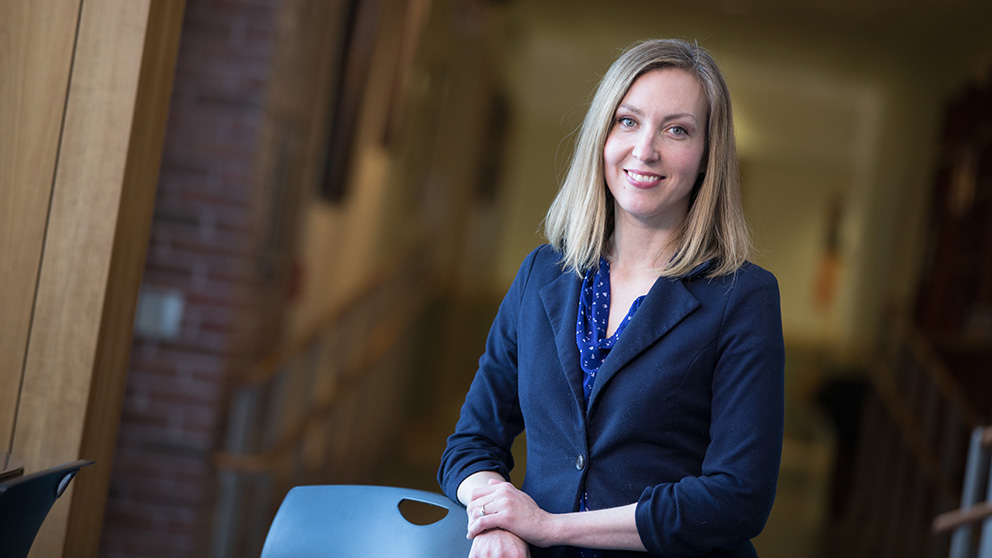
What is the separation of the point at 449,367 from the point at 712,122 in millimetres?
7469

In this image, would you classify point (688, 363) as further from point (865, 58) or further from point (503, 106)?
point (503, 106)

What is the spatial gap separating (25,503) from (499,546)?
24.3 inches

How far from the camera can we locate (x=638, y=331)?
133 cm

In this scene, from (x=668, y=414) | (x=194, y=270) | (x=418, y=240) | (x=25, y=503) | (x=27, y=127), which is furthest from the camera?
(x=418, y=240)

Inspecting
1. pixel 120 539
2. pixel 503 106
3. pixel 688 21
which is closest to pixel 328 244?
pixel 120 539

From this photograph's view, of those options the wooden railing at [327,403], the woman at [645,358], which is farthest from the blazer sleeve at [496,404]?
the wooden railing at [327,403]

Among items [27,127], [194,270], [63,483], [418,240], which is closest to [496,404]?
[63,483]

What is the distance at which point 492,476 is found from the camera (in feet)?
4.66

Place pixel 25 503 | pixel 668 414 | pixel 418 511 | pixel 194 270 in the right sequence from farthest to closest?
pixel 418 511 → pixel 194 270 → pixel 668 414 → pixel 25 503

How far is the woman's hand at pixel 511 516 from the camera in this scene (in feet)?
4.31

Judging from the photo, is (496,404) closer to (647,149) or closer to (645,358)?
(645,358)

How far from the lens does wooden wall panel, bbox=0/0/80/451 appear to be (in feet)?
5.35

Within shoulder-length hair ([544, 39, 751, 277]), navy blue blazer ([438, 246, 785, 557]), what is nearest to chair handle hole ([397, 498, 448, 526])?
navy blue blazer ([438, 246, 785, 557])

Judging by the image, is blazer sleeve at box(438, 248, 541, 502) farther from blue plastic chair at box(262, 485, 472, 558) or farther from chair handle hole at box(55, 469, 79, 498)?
chair handle hole at box(55, 469, 79, 498)
